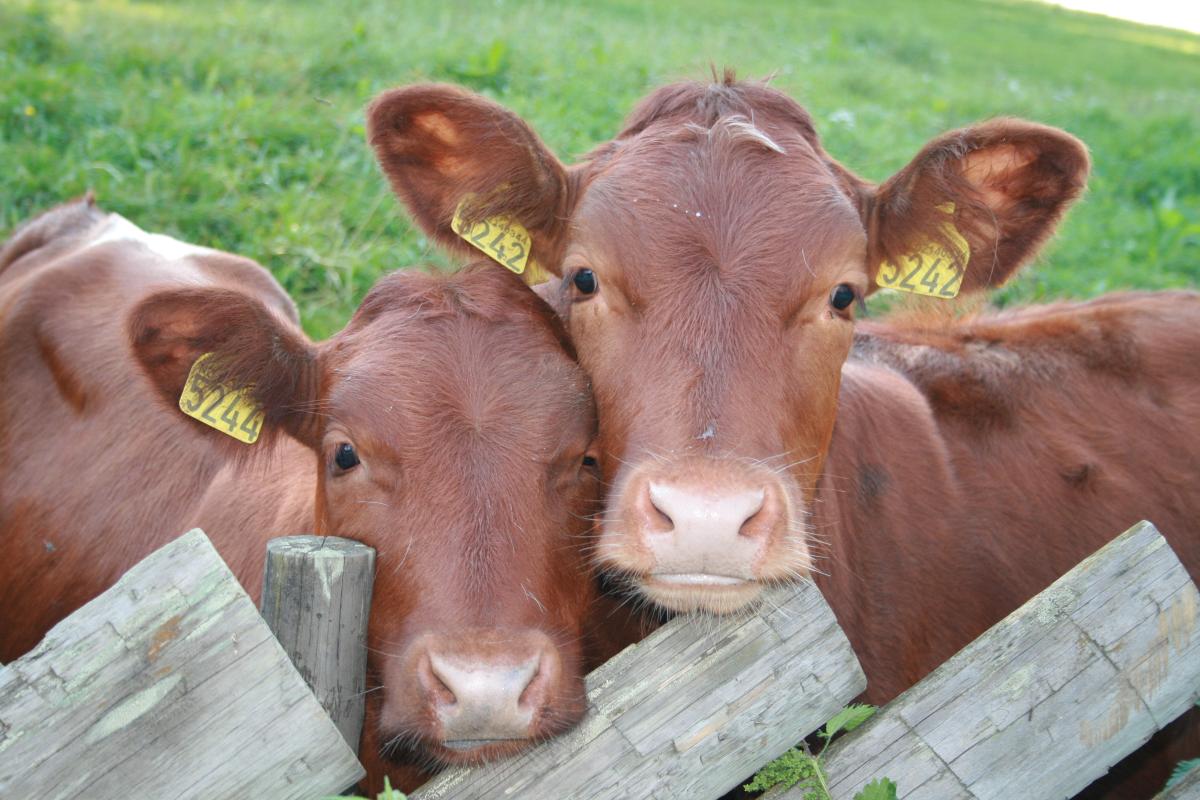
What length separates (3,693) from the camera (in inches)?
84.9

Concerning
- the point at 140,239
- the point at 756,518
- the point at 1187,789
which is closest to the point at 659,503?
the point at 756,518

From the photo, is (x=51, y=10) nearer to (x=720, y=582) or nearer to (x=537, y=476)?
(x=537, y=476)

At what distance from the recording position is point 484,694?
2639 millimetres

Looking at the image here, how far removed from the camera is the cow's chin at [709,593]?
2748 millimetres

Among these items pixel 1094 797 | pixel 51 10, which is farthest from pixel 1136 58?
pixel 1094 797

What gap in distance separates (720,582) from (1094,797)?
2347 mm

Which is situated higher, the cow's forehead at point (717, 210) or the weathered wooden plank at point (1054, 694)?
the cow's forehead at point (717, 210)

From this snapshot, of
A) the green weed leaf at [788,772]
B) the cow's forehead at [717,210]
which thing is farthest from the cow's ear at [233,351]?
the green weed leaf at [788,772]

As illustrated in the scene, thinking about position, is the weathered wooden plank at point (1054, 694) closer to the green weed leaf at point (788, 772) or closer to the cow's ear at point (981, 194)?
the green weed leaf at point (788, 772)

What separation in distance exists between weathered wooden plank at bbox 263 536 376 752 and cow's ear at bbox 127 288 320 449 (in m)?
0.88

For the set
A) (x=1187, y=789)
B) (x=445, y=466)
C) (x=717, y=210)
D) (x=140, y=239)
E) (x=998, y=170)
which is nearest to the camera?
(x=1187, y=789)

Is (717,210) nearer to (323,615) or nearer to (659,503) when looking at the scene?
(659,503)

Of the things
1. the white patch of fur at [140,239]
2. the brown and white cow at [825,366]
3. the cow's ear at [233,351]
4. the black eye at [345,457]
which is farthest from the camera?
the white patch of fur at [140,239]

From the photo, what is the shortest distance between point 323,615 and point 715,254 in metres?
1.42
